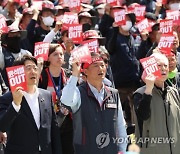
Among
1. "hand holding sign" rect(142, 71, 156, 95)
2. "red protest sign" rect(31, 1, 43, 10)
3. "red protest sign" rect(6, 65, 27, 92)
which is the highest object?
"red protest sign" rect(6, 65, 27, 92)

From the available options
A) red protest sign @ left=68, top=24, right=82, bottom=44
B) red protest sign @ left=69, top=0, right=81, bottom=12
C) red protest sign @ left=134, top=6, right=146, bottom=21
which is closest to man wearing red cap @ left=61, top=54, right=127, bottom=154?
red protest sign @ left=68, top=24, right=82, bottom=44

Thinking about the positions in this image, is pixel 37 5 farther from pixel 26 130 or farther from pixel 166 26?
pixel 26 130

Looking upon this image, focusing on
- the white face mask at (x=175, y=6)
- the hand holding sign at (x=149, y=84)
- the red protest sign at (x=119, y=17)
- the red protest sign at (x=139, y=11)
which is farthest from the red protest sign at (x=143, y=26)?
the hand holding sign at (x=149, y=84)

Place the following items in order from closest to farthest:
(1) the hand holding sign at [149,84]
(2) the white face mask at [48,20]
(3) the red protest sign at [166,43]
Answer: (1) the hand holding sign at [149,84]
(3) the red protest sign at [166,43]
(2) the white face mask at [48,20]

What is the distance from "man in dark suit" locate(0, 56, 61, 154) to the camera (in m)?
6.19

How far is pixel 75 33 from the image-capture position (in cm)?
948

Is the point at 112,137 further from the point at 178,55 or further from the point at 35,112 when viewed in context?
the point at 178,55

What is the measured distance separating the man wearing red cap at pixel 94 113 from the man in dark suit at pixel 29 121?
0.26 metres

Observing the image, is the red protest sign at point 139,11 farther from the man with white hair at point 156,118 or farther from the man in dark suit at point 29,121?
the man in dark suit at point 29,121

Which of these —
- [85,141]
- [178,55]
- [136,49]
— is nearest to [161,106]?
[85,141]

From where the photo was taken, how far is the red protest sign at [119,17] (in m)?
10.9

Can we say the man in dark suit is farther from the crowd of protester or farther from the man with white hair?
the man with white hair

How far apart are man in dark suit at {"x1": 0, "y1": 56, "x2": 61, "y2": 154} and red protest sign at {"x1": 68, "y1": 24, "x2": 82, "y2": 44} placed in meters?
2.90

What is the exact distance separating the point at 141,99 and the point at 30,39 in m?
5.11
